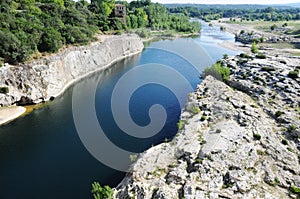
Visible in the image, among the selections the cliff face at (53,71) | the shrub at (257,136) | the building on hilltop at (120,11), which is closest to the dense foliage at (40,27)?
the cliff face at (53,71)

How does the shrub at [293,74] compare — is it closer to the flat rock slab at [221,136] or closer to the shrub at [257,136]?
the flat rock slab at [221,136]

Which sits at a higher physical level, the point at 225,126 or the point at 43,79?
the point at 43,79

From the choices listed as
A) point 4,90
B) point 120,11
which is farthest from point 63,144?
point 120,11

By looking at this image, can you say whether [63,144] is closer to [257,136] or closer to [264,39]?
[257,136]

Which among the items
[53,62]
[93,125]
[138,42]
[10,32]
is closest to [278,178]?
[93,125]

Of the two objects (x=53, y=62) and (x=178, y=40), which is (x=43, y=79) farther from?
(x=178, y=40)

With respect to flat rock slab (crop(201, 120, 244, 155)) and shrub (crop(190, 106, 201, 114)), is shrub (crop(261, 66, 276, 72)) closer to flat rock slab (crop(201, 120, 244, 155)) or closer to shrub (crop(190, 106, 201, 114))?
shrub (crop(190, 106, 201, 114))
